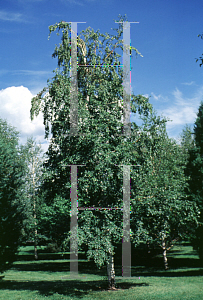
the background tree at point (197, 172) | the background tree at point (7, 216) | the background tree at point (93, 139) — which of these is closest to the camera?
the background tree at point (93, 139)

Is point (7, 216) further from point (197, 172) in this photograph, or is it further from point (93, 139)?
point (197, 172)

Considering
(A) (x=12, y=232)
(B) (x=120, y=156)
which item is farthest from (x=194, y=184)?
(A) (x=12, y=232)

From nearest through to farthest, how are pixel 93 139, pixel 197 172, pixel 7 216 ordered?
pixel 93 139 < pixel 7 216 < pixel 197 172

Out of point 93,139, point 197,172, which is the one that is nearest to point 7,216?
point 93,139

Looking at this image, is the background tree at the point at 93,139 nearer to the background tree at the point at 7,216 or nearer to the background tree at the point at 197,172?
the background tree at the point at 7,216

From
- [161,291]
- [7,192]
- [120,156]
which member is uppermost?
[120,156]

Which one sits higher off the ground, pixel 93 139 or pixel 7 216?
pixel 93 139

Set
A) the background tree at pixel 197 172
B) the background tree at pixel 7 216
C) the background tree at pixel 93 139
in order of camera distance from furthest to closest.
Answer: the background tree at pixel 197 172, the background tree at pixel 7 216, the background tree at pixel 93 139

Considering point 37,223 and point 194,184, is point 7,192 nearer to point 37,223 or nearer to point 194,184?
point 194,184

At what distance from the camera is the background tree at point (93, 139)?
46.3 feet

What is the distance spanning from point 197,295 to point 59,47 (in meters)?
15.3

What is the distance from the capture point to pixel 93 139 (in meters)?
14.2

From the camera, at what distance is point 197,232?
24562 millimetres

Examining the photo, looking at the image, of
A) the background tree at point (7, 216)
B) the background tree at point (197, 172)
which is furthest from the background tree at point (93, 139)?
the background tree at point (197, 172)
